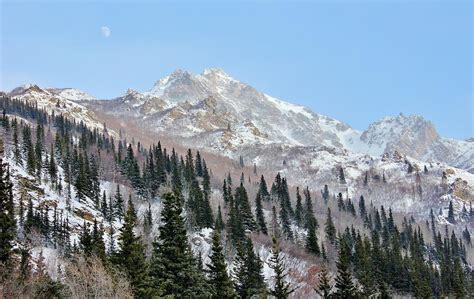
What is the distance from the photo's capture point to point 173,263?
158 feet

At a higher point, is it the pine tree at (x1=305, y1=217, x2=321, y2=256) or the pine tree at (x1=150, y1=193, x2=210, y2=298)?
the pine tree at (x1=150, y1=193, x2=210, y2=298)

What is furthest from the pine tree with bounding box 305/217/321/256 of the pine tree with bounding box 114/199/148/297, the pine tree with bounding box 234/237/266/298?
the pine tree with bounding box 114/199/148/297

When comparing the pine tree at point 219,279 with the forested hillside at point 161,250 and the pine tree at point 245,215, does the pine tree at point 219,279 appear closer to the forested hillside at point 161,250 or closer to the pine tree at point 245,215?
the forested hillside at point 161,250

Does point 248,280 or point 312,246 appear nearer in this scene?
point 248,280

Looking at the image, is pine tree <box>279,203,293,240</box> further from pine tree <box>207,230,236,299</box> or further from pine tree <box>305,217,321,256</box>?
pine tree <box>207,230,236,299</box>

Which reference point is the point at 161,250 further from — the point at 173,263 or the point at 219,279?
the point at 219,279

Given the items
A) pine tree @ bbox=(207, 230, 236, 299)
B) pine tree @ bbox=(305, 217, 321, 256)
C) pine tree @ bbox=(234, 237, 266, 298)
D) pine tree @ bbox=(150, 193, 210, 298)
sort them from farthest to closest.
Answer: pine tree @ bbox=(305, 217, 321, 256) < pine tree @ bbox=(234, 237, 266, 298) < pine tree @ bbox=(207, 230, 236, 299) < pine tree @ bbox=(150, 193, 210, 298)

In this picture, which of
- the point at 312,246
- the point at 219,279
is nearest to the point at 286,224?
the point at 312,246

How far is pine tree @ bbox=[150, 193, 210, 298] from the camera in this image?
1890 inches

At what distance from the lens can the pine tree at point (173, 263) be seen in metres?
48.0

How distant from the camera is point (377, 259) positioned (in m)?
152

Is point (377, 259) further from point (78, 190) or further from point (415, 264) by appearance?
point (78, 190)

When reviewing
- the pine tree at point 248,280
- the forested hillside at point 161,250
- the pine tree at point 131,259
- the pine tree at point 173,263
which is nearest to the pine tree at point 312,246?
the forested hillside at point 161,250

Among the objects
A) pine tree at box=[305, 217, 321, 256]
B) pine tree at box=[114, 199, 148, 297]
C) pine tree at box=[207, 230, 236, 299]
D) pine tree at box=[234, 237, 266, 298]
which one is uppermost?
pine tree at box=[114, 199, 148, 297]
